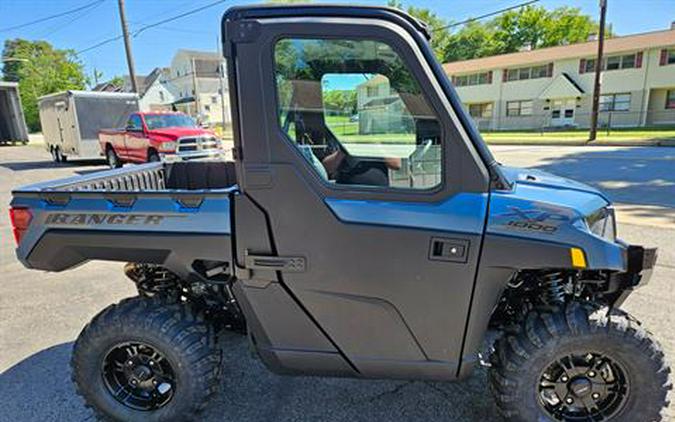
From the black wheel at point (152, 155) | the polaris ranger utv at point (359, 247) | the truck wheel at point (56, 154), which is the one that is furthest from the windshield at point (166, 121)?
the polaris ranger utv at point (359, 247)

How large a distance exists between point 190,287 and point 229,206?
92 cm

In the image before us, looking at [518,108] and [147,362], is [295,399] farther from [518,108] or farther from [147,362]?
[518,108]

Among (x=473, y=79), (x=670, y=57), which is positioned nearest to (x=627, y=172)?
(x=670, y=57)

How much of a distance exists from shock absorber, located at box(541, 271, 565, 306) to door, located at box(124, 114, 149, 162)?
13.4 meters

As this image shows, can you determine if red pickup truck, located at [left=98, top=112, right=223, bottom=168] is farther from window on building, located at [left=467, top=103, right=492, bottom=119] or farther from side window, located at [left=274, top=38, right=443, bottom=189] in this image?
window on building, located at [left=467, top=103, right=492, bottom=119]

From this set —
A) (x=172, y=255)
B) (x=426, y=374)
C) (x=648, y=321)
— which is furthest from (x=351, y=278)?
(x=648, y=321)

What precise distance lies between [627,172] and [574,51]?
91.3 feet

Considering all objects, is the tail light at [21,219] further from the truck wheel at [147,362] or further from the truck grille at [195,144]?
the truck grille at [195,144]

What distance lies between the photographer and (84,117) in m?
16.8

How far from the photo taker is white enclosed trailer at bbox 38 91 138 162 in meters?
16.7

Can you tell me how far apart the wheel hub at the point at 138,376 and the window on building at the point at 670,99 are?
3982cm

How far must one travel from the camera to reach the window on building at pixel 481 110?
39875mm

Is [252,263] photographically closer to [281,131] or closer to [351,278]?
[351,278]

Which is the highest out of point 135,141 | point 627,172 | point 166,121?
point 166,121
